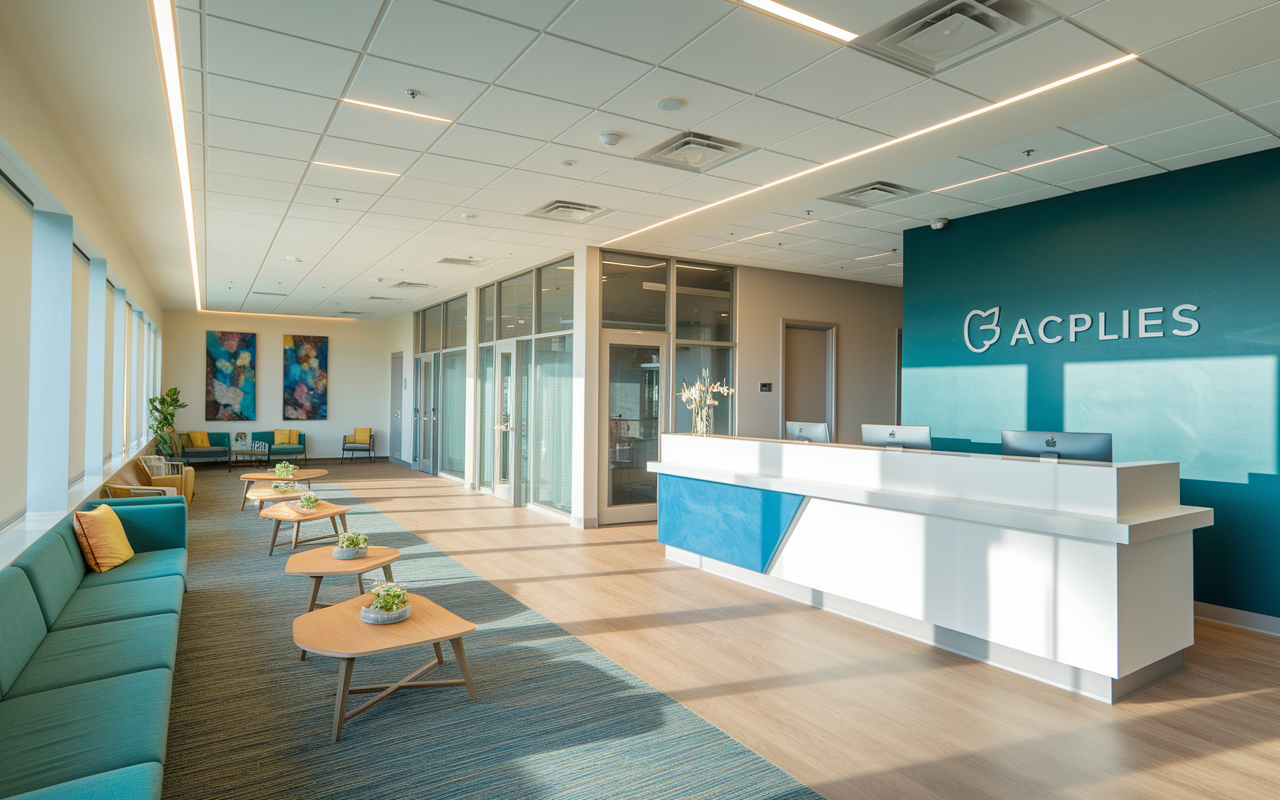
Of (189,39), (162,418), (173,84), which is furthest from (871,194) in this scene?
(162,418)

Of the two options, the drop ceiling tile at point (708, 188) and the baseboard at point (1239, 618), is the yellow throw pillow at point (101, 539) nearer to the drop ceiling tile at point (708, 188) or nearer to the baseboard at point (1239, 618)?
the drop ceiling tile at point (708, 188)

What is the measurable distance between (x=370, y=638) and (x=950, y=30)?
405cm

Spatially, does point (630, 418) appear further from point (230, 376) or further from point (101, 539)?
point (230, 376)

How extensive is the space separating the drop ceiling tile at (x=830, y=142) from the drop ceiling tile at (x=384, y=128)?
2407 millimetres

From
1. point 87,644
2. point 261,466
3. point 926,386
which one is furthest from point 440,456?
point 87,644

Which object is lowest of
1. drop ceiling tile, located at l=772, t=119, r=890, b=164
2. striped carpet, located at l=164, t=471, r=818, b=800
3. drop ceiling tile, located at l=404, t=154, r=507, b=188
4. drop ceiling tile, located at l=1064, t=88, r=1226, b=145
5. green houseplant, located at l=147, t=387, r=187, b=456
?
striped carpet, located at l=164, t=471, r=818, b=800

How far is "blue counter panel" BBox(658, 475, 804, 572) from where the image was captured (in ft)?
17.6

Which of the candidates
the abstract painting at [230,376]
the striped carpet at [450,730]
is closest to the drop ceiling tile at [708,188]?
the striped carpet at [450,730]

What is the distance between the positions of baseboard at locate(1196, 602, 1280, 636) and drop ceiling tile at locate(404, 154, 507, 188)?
620cm

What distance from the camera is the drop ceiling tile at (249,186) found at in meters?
5.76

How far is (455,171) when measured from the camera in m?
5.51

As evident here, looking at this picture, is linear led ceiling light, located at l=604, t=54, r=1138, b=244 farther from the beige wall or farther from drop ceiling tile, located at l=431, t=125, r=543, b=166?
the beige wall

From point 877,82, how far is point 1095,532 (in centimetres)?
266

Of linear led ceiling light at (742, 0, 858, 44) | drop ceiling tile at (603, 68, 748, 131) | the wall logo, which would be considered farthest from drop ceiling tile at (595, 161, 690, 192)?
the wall logo
